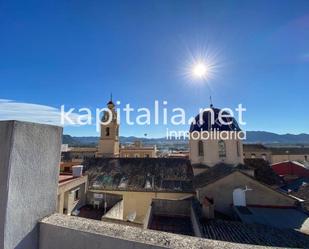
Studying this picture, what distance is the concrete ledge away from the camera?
1.71 metres

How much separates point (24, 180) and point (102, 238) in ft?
2.54

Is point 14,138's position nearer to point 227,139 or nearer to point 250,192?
point 250,192

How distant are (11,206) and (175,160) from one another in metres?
24.0

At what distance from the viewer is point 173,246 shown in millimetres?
1669

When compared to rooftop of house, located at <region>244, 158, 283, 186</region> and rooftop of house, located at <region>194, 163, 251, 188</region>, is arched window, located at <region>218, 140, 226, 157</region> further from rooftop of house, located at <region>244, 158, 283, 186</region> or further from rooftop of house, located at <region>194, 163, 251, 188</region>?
rooftop of house, located at <region>244, 158, 283, 186</region>

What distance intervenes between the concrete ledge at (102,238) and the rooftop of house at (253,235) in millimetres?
8511

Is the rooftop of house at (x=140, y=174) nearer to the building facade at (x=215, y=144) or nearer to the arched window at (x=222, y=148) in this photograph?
the building facade at (x=215, y=144)

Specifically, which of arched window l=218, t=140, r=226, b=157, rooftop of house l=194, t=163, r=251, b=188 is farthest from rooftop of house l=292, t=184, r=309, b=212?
arched window l=218, t=140, r=226, b=157


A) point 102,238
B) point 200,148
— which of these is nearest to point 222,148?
point 200,148

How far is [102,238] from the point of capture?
5.79ft

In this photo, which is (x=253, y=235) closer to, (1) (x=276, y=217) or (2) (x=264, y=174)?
(1) (x=276, y=217)

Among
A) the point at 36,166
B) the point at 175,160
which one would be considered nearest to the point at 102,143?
the point at 175,160

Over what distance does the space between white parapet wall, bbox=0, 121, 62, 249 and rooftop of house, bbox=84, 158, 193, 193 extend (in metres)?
19.8

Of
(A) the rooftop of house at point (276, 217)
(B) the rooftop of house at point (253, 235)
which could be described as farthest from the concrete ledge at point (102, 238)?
(A) the rooftop of house at point (276, 217)
